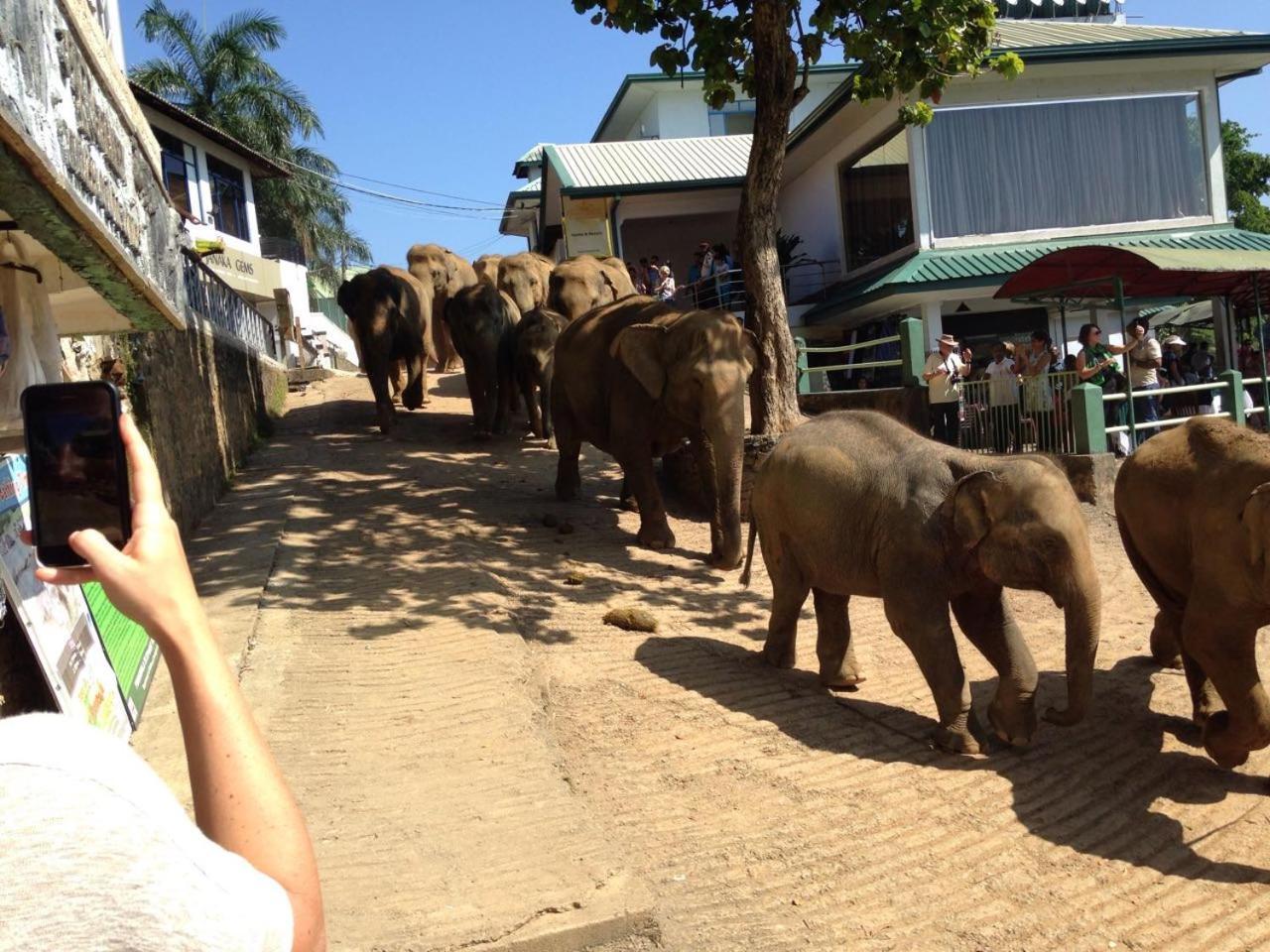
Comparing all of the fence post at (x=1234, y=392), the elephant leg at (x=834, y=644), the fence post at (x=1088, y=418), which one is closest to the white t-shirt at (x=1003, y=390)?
the fence post at (x=1088, y=418)

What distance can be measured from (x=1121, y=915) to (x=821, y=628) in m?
2.94

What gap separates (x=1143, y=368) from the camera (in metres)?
13.6

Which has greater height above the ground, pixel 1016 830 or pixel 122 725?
pixel 122 725

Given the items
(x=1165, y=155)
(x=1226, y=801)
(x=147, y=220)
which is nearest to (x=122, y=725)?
(x=147, y=220)

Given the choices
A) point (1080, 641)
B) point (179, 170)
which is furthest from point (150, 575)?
point (179, 170)

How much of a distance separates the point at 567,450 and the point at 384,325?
15.6 feet

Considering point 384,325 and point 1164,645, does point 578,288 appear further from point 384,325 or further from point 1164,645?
point 1164,645

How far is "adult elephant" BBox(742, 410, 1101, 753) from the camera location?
19.9 feet

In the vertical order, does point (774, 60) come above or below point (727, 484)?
above

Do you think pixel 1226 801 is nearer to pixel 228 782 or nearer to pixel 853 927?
pixel 853 927

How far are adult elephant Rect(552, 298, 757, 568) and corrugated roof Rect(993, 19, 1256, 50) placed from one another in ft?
36.7

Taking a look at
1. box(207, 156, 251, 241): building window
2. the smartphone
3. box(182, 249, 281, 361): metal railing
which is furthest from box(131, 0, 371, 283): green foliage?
the smartphone

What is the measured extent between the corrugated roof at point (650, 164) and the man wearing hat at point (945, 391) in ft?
40.9

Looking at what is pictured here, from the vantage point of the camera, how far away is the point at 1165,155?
19.9 meters
